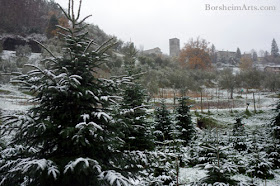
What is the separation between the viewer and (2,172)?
2633mm

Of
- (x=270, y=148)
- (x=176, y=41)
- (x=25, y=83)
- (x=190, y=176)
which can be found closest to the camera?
(x=25, y=83)

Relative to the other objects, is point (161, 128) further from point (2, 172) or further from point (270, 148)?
point (2, 172)

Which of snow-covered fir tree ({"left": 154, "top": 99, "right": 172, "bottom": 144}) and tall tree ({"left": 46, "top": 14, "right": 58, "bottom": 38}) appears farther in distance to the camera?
tall tree ({"left": 46, "top": 14, "right": 58, "bottom": 38})

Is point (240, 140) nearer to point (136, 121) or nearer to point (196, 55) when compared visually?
point (136, 121)

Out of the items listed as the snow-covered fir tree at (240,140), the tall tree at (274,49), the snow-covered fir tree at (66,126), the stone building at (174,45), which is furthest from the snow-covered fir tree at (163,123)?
the tall tree at (274,49)

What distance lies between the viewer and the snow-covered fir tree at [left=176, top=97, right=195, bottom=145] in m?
9.57

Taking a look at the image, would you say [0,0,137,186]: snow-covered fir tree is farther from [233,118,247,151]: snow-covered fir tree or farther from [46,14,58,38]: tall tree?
[46,14,58,38]: tall tree

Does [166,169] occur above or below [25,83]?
below

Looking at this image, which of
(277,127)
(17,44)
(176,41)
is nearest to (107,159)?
(277,127)

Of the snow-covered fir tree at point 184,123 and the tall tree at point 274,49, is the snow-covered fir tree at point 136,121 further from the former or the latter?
the tall tree at point 274,49

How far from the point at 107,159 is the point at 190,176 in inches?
220

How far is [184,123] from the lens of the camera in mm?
9789

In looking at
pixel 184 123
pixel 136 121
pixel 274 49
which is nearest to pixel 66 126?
pixel 136 121

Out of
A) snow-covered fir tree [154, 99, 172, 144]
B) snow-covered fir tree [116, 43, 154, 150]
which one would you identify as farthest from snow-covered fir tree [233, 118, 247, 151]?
snow-covered fir tree [116, 43, 154, 150]
